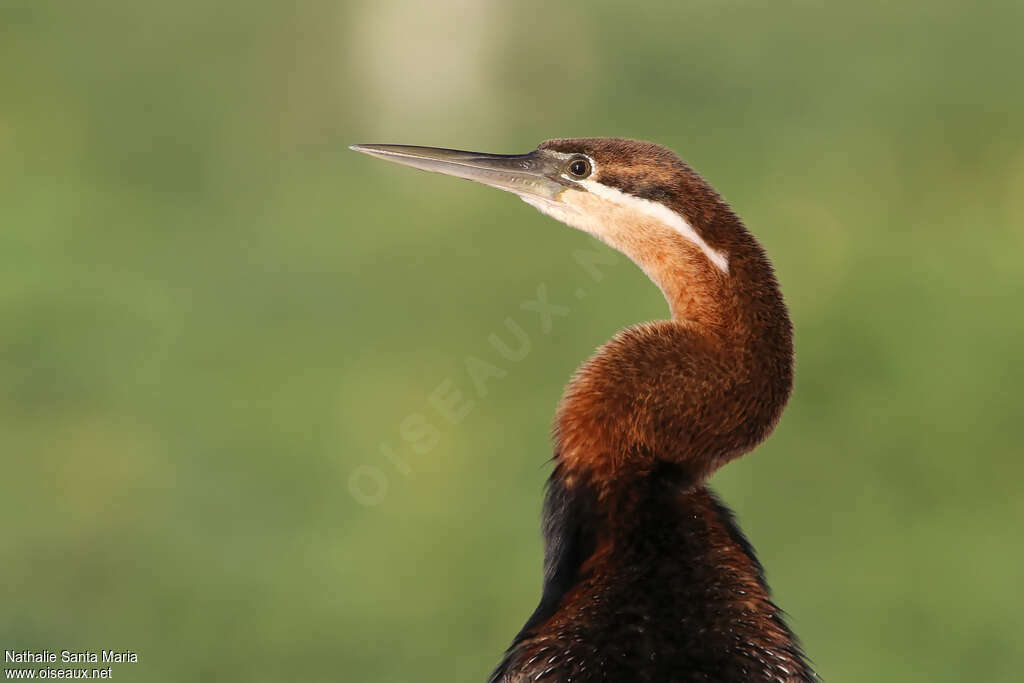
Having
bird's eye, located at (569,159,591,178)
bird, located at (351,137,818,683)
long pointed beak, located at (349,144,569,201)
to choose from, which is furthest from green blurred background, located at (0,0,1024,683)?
bird, located at (351,137,818,683)

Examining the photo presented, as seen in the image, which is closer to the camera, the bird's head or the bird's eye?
the bird's head

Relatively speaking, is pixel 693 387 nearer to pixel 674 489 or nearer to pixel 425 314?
pixel 674 489

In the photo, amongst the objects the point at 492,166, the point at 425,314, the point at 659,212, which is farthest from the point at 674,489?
the point at 425,314

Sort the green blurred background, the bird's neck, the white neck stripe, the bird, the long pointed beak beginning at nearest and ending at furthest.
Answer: the bird
the bird's neck
the white neck stripe
the long pointed beak
the green blurred background

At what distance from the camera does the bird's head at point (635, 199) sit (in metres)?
3.73

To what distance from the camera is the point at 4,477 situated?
8.77m

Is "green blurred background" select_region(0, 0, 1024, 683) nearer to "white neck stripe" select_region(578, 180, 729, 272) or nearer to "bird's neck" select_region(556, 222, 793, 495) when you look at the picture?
"white neck stripe" select_region(578, 180, 729, 272)

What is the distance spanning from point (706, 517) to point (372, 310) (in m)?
6.90

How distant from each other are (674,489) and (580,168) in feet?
3.57

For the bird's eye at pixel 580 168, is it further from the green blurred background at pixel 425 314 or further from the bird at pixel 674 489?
the green blurred background at pixel 425 314

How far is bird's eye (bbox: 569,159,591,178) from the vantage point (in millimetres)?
4195

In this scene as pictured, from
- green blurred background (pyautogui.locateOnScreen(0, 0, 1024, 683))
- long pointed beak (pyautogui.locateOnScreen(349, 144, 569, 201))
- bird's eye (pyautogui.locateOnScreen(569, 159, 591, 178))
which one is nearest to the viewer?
bird's eye (pyautogui.locateOnScreen(569, 159, 591, 178))

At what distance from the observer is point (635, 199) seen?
13.0ft

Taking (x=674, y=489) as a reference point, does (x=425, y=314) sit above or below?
above
